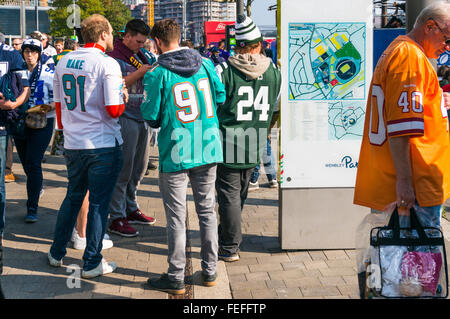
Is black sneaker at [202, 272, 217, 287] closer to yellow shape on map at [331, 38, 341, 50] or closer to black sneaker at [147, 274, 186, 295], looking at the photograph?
black sneaker at [147, 274, 186, 295]

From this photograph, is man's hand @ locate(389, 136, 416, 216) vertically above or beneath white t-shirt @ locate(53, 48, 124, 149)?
beneath

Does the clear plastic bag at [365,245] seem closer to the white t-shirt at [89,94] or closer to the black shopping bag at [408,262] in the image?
the black shopping bag at [408,262]

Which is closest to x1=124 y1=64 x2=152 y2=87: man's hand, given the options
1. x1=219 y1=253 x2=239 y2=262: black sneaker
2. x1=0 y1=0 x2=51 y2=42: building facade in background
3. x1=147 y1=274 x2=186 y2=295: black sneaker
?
Answer: x1=219 y1=253 x2=239 y2=262: black sneaker

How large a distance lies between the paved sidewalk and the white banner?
71 centimetres

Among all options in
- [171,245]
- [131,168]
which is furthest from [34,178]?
[171,245]

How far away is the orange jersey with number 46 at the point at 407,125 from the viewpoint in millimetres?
3223

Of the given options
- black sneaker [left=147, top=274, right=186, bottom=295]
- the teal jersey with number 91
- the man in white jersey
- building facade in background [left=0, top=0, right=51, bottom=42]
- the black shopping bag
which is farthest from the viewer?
building facade in background [left=0, top=0, right=51, bottom=42]

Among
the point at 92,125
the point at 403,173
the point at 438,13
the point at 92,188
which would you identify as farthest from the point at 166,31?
the point at 403,173

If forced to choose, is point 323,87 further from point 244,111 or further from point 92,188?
point 92,188

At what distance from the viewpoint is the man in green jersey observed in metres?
5.05

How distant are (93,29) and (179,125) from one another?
3.50ft

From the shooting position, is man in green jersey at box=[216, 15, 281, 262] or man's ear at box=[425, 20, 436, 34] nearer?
man's ear at box=[425, 20, 436, 34]
